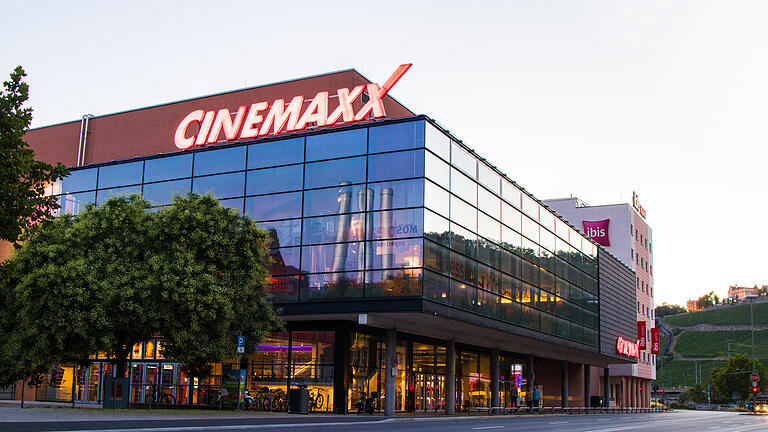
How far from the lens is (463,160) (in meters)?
41.9

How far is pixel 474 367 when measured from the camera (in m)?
53.8

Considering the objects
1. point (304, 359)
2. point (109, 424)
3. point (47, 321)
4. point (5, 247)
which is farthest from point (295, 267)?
point (5, 247)

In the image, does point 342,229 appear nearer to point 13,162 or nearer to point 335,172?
point 335,172

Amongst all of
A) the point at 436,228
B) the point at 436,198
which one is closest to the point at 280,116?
the point at 436,198

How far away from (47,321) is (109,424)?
11.2 metres

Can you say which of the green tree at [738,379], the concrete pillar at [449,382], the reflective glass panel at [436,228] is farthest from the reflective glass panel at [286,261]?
the green tree at [738,379]

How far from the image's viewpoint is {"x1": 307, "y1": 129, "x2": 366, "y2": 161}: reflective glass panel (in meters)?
38.5

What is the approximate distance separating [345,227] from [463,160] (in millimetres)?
8370

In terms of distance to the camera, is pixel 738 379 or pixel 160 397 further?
pixel 738 379

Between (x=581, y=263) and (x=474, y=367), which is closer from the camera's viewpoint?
(x=474, y=367)

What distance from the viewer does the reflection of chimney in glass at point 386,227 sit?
120ft

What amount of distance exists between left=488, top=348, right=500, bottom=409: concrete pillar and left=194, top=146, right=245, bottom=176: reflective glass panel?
2280 centimetres

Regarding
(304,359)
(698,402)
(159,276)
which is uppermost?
(159,276)

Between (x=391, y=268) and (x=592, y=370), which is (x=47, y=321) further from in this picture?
(x=592, y=370)
